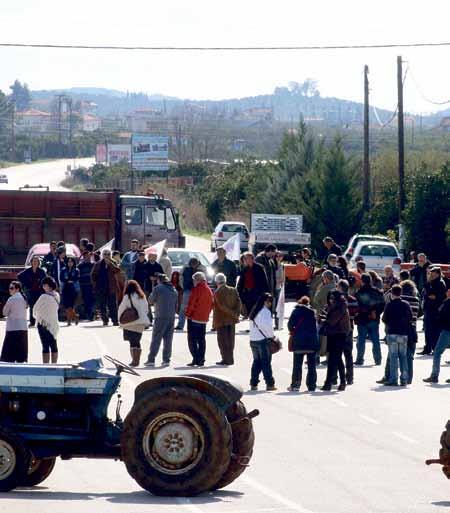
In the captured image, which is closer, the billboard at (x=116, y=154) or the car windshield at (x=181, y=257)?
the car windshield at (x=181, y=257)

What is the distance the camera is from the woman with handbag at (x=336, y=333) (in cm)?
2031

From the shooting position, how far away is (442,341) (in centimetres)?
2148

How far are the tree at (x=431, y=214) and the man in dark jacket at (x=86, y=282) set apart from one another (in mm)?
18867

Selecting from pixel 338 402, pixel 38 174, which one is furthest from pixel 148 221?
pixel 38 174

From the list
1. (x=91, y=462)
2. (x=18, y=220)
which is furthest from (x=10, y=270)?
(x=91, y=462)

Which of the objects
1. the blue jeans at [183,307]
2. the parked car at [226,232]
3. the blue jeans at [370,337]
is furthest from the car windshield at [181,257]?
the parked car at [226,232]

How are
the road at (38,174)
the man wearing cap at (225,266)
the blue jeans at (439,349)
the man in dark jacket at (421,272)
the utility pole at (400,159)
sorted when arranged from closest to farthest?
the blue jeans at (439,349), the man wearing cap at (225,266), the man in dark jacket at (421,272), the utility pole at (400,159), the road at (38,174)

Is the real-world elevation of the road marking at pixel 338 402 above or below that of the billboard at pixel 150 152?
below

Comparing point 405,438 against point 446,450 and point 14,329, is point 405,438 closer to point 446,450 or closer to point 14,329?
point 446,450

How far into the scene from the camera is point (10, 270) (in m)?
32.2

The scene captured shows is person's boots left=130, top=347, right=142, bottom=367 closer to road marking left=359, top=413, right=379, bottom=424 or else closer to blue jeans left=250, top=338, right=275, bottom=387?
blue jeans left=250, top=338, right=275, bottom=387

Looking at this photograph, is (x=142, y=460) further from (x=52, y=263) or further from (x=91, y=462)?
(x=52, y=263)

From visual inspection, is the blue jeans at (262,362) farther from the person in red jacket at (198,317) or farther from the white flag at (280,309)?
the white flag at (280,309)

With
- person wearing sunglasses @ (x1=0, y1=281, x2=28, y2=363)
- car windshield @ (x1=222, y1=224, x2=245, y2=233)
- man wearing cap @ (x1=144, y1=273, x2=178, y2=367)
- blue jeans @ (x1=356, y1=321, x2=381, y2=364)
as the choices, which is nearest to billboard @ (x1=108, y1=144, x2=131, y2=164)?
car windshield @ (x1=222, y1=224, x2=245, y2=233)
